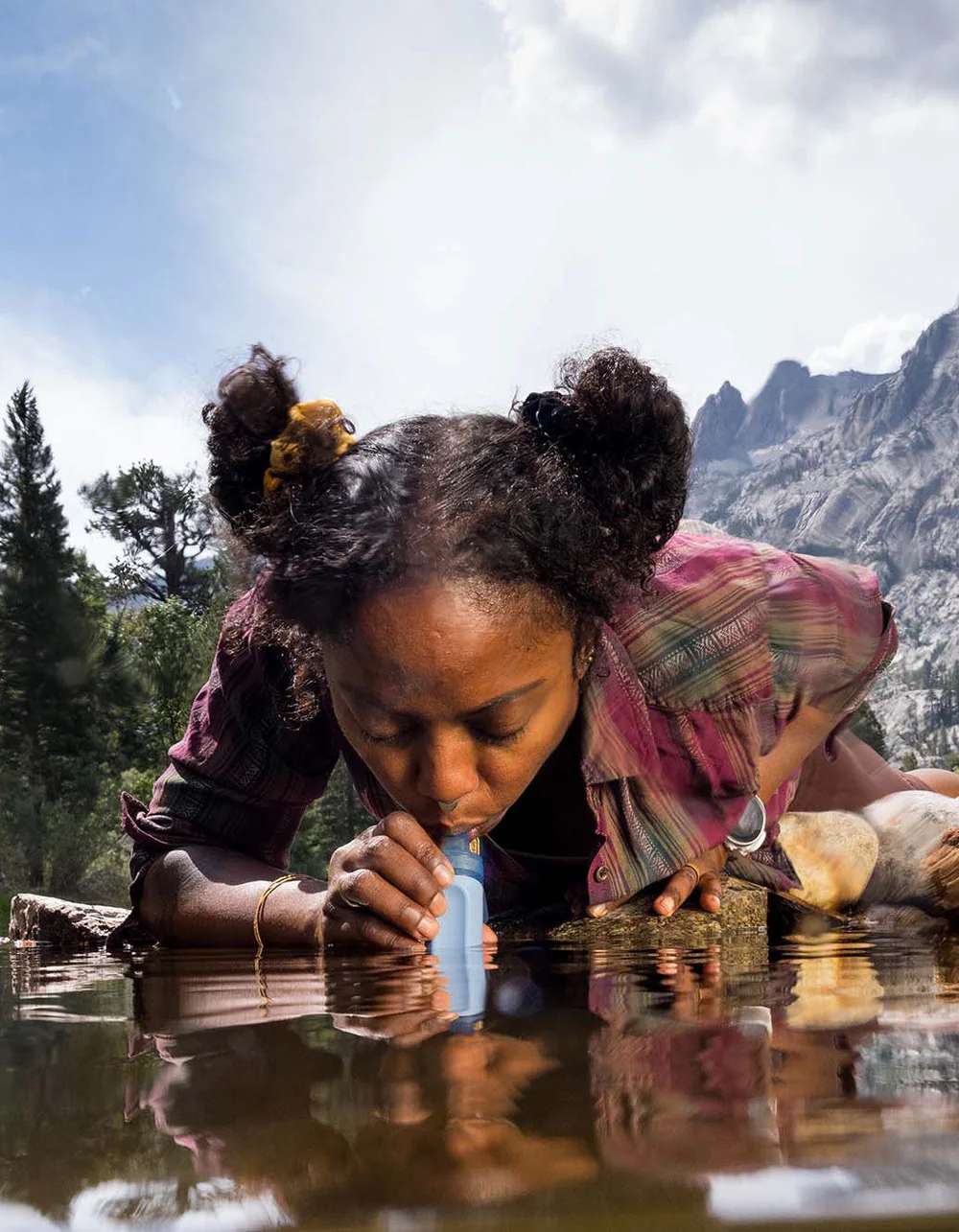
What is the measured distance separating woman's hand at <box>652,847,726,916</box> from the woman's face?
57 cm

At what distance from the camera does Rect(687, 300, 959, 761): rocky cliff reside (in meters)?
132

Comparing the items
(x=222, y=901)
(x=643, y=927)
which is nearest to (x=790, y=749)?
(x=643, y=927)

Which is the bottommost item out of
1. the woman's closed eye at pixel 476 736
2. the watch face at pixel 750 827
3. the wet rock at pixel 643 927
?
the wet rock at pixel 643 927

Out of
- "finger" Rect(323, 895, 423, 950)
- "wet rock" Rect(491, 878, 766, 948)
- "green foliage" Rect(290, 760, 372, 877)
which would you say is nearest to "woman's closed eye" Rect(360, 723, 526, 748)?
"finger" Rect(323, 895, 423, 950)

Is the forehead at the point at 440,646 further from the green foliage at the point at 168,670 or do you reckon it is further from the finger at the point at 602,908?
the green foliage at the point at 168,670

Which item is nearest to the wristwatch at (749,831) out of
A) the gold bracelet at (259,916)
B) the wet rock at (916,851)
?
the wet rock at (916,851)

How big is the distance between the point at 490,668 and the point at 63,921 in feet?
6.19

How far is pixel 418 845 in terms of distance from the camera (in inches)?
72.2

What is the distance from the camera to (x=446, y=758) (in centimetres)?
187

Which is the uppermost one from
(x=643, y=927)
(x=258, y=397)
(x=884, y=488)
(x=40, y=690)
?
(x=884, y=488)

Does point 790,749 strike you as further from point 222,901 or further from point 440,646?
point 222,901

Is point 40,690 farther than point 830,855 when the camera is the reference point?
Yes

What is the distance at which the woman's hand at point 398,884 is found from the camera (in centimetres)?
182

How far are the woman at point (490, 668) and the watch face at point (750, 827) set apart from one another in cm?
5
